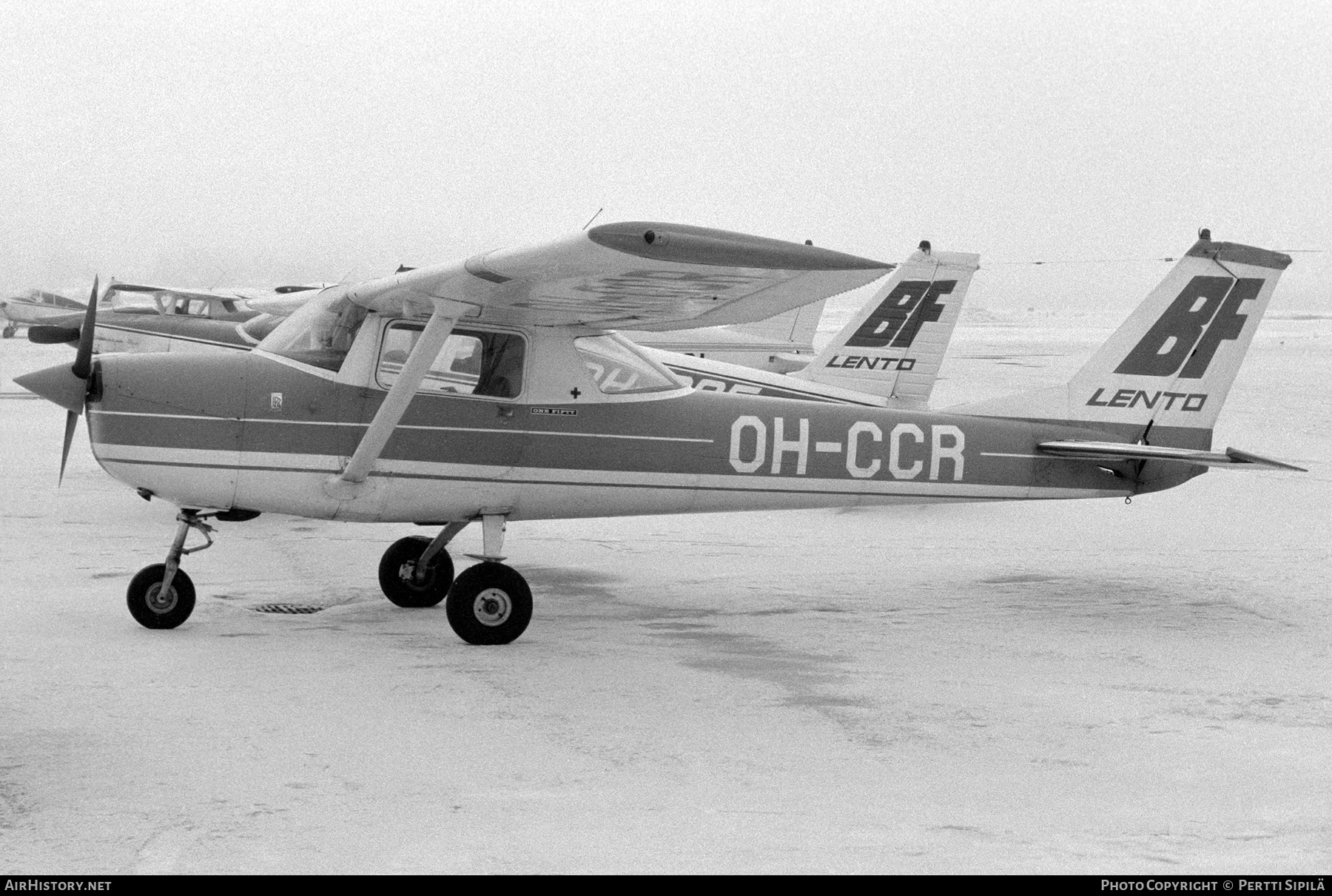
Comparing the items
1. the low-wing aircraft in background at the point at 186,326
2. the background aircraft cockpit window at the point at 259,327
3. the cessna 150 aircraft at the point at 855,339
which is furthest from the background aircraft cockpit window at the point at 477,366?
the background aircraft cockpit window at the point at 259,327

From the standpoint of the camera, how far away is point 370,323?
7895mm

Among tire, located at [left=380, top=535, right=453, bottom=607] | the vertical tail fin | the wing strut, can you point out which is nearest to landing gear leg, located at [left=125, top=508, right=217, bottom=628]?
the wing strut

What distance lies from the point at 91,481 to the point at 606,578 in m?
7.47

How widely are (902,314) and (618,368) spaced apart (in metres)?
6.83

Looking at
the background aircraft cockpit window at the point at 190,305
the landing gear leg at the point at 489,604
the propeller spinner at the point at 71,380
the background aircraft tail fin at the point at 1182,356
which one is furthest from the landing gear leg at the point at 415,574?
the background aircraft cockpit window at the point at 190,305

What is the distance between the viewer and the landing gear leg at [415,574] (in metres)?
8.56

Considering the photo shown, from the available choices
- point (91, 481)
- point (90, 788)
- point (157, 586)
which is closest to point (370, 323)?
point (157, 586)

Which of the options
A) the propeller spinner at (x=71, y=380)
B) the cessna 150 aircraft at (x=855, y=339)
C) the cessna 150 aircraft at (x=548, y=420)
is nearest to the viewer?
the propeller spinner at (x=71, y=380)

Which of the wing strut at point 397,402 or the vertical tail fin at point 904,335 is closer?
the wing strut at point 397,402

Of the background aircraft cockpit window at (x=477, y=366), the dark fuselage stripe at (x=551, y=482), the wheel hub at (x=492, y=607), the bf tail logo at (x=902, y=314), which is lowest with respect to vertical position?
the wheel hub at (x=492, y=607)

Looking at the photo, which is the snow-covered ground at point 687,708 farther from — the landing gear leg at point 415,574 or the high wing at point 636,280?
the high wing at point 636,280

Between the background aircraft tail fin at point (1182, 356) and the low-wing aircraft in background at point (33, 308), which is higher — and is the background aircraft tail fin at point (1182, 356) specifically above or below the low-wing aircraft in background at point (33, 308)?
above

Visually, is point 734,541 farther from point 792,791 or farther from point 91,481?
point 91,481

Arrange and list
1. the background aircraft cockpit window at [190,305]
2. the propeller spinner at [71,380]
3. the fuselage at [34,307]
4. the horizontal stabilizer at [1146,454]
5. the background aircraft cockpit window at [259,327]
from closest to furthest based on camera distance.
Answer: the propeller spinner at [71,380]
the horizontal stabilizer at [1146,454]
the background aircraft cockpit window at [259,327]
the background aircraft cockpit window at [190,305]
the fuselage at [34,307]
